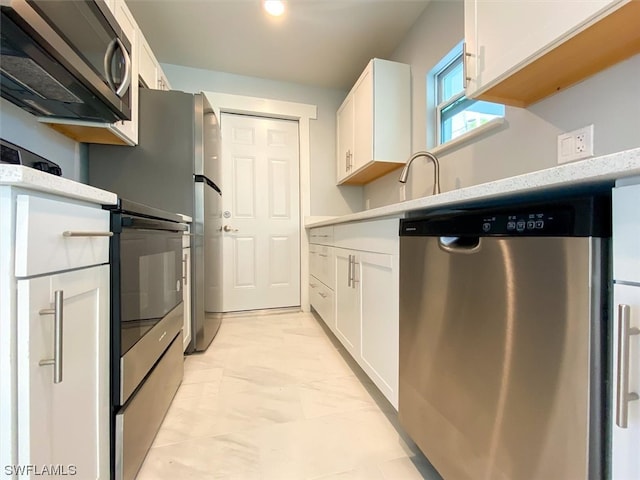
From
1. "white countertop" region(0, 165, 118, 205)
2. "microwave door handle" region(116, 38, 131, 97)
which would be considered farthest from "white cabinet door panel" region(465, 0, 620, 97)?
"microwave door handle" region(116, 38, 131, 97)

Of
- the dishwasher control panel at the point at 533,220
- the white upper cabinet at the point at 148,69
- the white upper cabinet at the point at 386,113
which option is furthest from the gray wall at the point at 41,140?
the white upper cabinet at the point at 386,113

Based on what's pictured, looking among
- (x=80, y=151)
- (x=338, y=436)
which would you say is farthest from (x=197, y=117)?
(x=338, y=436)

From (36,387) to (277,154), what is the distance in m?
2.87

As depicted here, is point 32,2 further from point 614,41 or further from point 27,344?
point 614,41

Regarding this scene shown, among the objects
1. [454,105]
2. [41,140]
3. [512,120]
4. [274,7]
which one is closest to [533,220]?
[512,120]

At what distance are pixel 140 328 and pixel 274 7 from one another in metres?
2.28

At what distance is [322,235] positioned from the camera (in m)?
2.39

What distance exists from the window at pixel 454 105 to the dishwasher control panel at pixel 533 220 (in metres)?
1.20

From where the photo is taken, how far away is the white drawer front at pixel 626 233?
16.9 inches

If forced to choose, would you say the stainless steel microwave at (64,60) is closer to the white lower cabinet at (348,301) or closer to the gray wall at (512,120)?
the white lower cabinet at (348,301)

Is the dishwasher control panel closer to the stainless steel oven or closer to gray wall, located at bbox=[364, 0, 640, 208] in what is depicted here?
gray wall, located at bbox=[364, 0, 640, 208]

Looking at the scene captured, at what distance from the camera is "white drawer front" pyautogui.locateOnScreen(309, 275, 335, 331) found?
2047 millimetres

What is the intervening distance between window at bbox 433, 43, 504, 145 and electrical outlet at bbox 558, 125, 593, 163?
49 cm

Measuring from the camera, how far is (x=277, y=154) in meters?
3.14
